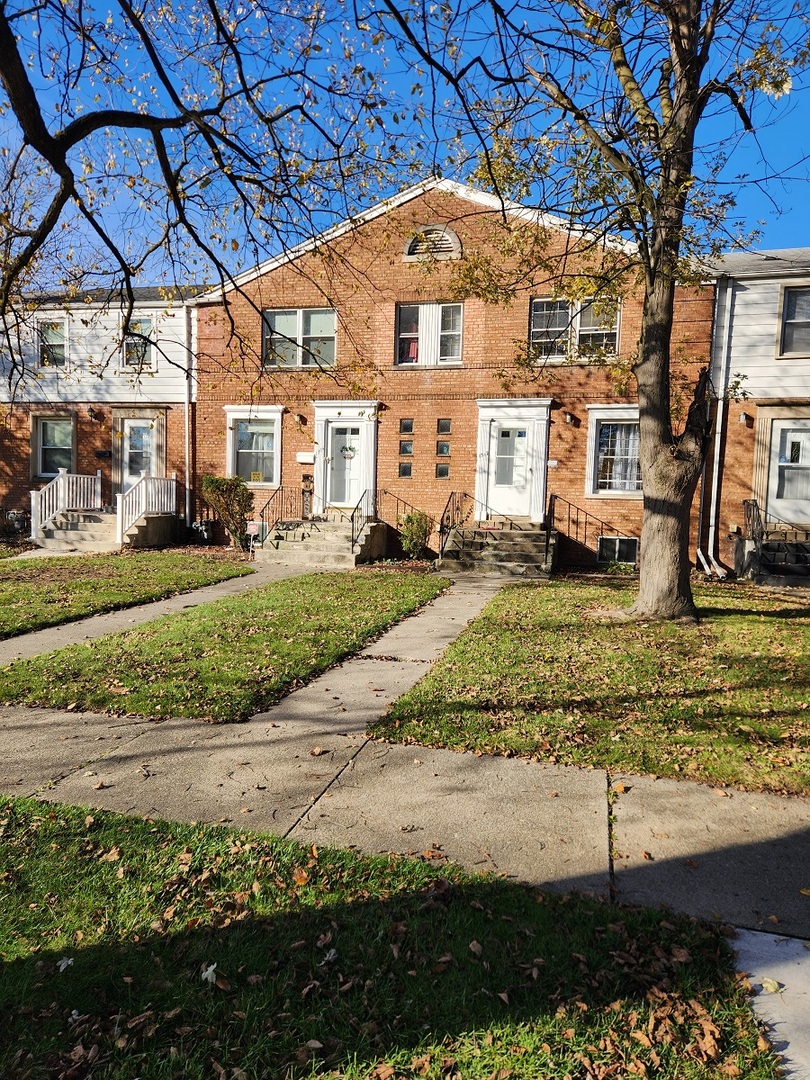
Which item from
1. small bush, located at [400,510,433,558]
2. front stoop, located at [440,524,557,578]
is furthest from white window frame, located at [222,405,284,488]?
front stoop, located at [440,524,557,578]

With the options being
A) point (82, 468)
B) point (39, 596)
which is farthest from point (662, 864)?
point (82, 468)

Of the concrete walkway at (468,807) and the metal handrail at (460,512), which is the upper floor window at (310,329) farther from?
the concrete walkway at (468,807)

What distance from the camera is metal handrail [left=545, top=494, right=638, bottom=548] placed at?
16.1 m

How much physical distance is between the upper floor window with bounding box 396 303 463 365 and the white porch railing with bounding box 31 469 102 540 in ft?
31.2

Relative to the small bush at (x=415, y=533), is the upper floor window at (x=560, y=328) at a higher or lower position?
higher

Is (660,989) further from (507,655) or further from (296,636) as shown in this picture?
(296,636)

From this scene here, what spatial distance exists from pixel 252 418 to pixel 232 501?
7.76 feet

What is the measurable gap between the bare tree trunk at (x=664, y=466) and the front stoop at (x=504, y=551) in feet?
16.2

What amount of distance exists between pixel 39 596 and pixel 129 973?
30.1 ft

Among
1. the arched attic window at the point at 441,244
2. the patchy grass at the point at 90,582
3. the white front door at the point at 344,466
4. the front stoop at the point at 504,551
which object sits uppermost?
the arched attic window at the point at 441,244

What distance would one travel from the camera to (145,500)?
1831 cm

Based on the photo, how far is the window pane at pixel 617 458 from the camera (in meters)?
16.0

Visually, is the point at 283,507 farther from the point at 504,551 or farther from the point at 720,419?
the point at 720,419

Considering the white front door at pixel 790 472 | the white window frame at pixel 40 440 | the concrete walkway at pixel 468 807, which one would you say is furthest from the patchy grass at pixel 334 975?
the white window frame at pixel 40 440
